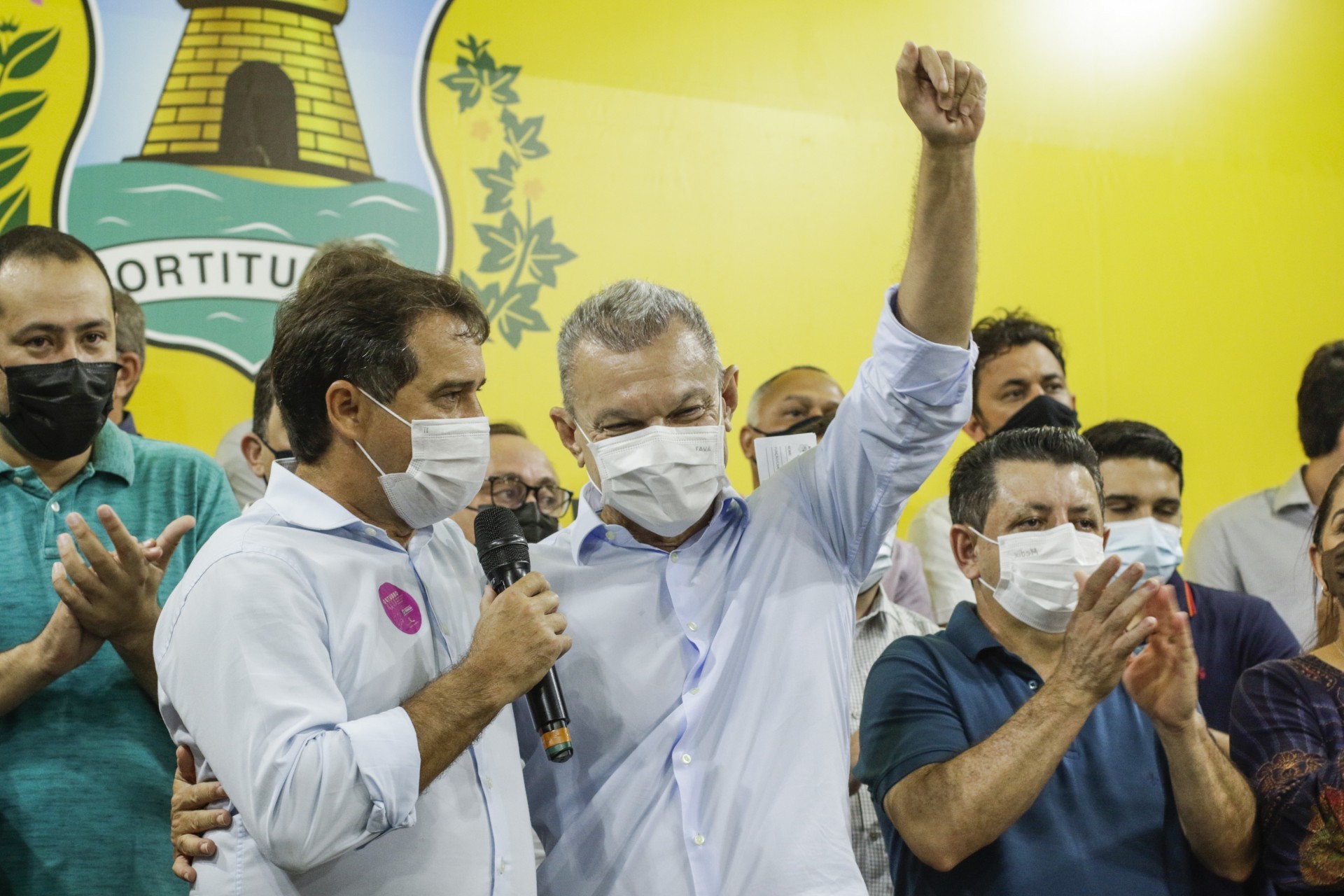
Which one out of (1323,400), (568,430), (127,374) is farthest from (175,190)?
(1323,400)

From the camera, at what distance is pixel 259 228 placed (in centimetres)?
360

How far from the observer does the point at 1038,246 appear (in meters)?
4.70

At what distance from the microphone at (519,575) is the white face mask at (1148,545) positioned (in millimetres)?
1812

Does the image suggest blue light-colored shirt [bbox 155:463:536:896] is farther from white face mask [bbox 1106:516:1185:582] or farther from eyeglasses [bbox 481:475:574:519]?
white face mask [bbox 1106:516:1185:582]

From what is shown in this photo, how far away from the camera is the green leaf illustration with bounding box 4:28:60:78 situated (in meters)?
3.40

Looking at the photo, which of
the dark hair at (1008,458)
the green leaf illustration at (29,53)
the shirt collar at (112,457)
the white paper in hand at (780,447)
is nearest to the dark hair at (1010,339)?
the white paper in hand at (780,447)

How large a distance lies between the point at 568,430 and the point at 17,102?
2.29m

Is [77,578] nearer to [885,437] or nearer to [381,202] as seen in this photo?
[885,437]

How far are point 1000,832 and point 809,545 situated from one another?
1.77 ft

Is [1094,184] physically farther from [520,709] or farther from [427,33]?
[520,709]

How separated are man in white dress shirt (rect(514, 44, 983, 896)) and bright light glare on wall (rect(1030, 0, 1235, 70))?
3.43 m

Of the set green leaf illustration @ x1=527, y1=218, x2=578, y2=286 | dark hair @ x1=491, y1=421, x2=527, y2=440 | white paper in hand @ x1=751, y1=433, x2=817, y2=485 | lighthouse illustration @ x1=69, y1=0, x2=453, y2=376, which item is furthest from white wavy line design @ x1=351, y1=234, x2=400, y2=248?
white paper in hand @ x1=751, y1=433, x2=817, y2=485

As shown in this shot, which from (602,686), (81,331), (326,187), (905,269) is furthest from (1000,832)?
(326,187)

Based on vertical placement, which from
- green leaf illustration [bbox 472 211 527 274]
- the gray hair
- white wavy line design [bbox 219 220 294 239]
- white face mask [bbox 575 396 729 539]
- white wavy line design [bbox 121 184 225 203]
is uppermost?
white wavy line design [bbox 121 184 225 203]
